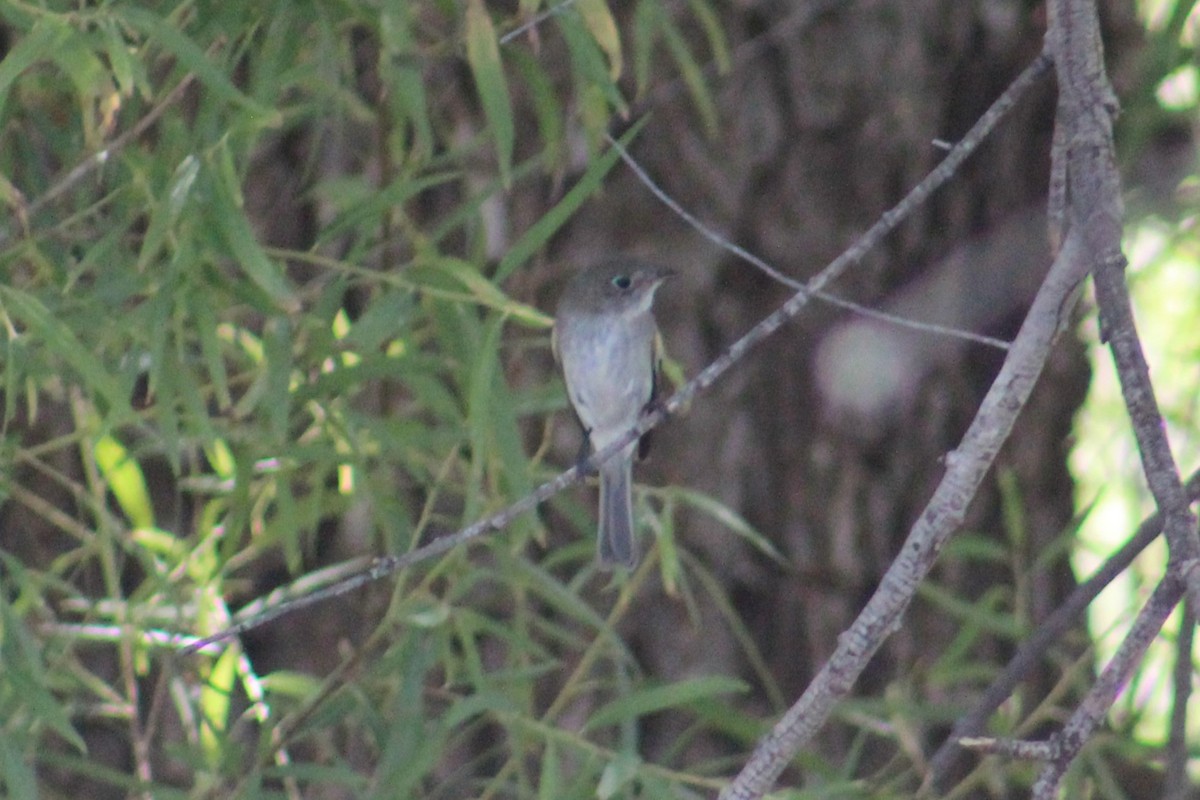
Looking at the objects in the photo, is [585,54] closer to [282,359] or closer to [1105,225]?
[282,359]

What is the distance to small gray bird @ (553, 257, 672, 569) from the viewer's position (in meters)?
3.27

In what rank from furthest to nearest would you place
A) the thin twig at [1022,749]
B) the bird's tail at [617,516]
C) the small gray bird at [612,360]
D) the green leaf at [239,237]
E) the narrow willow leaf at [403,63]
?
1. the small gray bird at [612,360]
2. the bird's tail at [617,516]
3. the narrow willow leaf at [403,63]
4. the green leaf at [239,237]
5. the thin twig at [1022,749]

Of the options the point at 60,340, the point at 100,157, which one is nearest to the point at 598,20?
the point at 100,157

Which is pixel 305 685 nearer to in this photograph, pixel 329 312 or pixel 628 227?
pixel 329 312

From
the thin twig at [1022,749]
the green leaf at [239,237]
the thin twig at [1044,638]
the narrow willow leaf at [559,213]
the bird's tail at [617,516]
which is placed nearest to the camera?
the thin twig at [1022,749]

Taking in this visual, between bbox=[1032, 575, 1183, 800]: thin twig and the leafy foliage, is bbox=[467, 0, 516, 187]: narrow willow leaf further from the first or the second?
bbox=[1032, 575, 1183, 800]: thin twig

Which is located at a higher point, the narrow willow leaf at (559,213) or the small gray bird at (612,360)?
the narrow willow leaf at (559,213)

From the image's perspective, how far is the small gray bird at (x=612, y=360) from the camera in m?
3.27

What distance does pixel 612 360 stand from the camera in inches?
142

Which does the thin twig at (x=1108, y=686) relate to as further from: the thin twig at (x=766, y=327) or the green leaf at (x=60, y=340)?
the green leaf at (x=60, y=340)

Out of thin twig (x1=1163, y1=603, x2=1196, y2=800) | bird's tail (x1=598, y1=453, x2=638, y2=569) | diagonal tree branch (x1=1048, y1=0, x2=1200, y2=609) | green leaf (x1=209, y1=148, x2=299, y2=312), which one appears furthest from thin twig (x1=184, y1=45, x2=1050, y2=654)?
bird's tail (x1=598, y1=453, x2=638, y2=569)

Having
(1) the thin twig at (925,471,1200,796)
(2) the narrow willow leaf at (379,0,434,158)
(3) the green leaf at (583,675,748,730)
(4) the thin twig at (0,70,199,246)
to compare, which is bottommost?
(3) the green leaf at (583,675,748,730)

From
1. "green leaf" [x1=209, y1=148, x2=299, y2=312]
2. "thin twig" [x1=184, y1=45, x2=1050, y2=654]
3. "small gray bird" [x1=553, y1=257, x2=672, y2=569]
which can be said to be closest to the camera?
"thin twig" [x1=184, y1=45, x2=1050, y2=654]

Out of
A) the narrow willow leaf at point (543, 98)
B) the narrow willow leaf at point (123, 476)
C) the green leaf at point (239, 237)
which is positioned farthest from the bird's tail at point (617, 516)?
the green leaf at point (239, 237)
